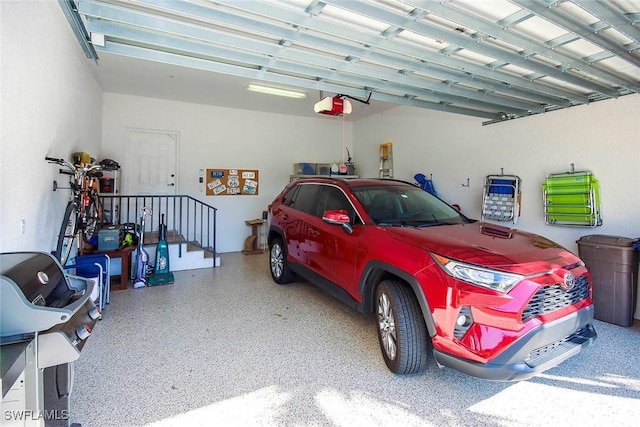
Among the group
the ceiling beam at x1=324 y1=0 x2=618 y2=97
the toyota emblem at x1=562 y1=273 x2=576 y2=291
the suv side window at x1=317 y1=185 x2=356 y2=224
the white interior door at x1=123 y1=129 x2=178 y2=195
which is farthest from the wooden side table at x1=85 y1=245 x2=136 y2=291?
the toyota emblem at x1=562 y1=273 x2=576 y2=291

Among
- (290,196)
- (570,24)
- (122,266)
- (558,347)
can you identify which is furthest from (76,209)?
(570,24)

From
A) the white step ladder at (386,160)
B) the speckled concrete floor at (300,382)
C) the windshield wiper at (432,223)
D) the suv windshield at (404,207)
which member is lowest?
the speckled concrete floor at (300,382)

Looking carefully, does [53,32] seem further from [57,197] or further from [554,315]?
[554,315]

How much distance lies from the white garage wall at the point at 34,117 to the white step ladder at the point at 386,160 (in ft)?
17.8

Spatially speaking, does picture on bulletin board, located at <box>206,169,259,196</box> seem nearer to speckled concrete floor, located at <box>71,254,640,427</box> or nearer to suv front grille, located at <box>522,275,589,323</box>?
speckled concrete floor, located at <box>71,254,640,427</box>

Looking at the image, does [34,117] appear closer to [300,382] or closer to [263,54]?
[263,54]

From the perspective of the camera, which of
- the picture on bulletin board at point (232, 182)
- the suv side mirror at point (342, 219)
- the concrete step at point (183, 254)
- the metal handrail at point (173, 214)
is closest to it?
the suv side mirror at point (342, 219)

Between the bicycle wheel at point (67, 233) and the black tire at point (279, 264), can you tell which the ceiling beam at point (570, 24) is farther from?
the bicycle wheel at point (67, 233)

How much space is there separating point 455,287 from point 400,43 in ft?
6.40

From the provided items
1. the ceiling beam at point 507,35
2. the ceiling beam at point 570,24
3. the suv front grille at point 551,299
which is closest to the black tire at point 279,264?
the suv front grille at point 551,299

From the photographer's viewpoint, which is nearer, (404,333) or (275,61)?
(404,333)

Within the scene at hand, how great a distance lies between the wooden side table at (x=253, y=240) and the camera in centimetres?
699

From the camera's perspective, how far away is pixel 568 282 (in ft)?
6.56

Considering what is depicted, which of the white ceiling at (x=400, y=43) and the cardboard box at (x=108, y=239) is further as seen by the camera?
the cardboard box at (x=108, y=239)
